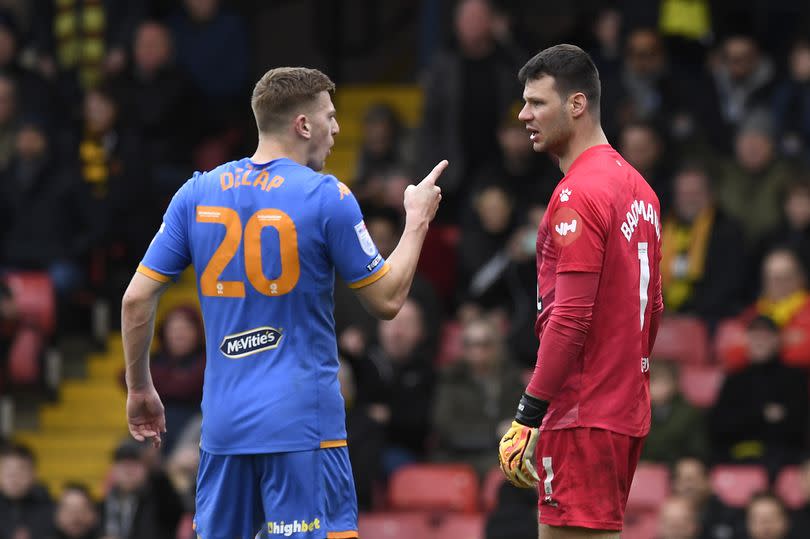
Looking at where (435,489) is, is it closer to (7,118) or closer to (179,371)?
(179,371)

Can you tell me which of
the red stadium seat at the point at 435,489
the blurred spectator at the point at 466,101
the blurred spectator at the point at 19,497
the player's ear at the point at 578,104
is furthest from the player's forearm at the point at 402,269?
the blurred spectator at the point at 466,101

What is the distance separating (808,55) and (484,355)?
349 centimetres

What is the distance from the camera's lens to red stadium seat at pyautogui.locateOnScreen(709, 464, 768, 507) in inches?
429

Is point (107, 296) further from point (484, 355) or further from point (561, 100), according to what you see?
point (561, 100)

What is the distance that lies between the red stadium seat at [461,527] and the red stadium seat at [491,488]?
0.41ft

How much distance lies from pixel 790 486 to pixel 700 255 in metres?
2.12

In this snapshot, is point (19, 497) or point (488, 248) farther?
point (488, 248)

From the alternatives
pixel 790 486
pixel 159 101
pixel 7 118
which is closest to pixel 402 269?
pixel 790 486

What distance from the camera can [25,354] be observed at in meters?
13.6

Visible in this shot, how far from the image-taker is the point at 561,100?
21.4 ft

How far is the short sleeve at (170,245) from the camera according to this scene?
6.45 metres

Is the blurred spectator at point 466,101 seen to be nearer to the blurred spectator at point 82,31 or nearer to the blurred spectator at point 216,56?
the blurred spectator at point 216,56

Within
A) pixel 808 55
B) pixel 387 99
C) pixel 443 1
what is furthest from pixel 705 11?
pixel 387 99

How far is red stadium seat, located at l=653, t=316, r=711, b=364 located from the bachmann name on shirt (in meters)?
5.52
